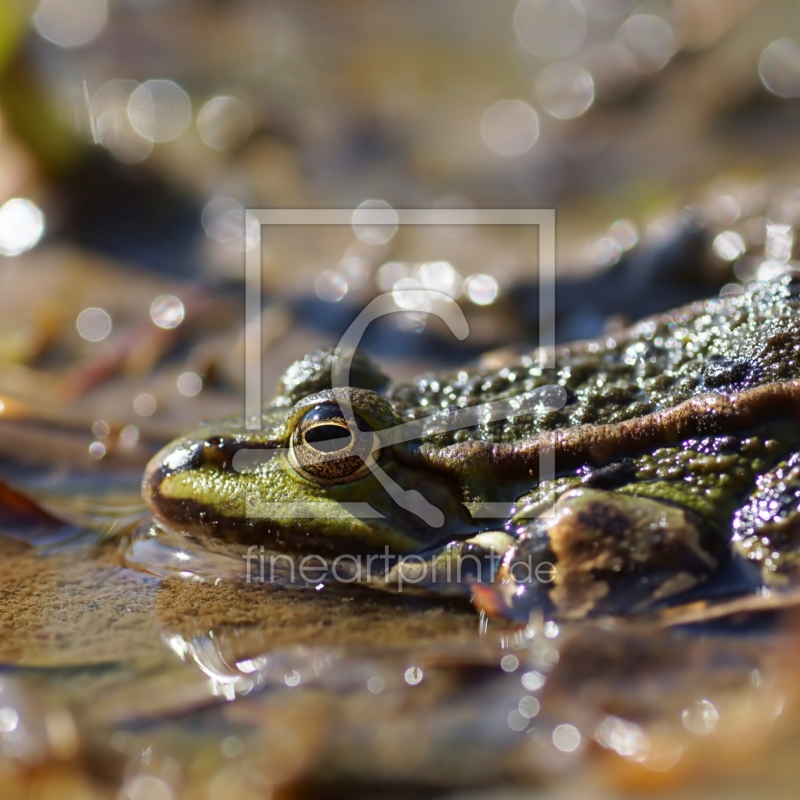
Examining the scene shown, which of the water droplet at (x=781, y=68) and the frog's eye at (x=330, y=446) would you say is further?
the water droplet at (x=781, y=68)

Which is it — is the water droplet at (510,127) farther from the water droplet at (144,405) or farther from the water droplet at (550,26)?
the water droplet at (144,405)

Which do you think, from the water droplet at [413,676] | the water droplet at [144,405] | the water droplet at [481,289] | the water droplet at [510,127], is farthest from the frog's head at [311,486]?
the water droplet at [510,127]

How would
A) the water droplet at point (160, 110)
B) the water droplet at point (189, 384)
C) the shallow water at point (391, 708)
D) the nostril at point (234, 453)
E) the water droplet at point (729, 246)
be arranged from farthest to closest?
the water droplet at point (160, 110) < the water droplet at point (729, 246) < the water droplet at point (189, 384) < the nostril at point (234, 453) < the shallow water at point (391, 708)

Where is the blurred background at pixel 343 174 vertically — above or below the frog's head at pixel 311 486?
above

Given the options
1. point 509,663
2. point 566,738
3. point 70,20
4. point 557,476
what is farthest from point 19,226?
point 566,738

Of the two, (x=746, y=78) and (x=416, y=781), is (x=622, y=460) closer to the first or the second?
(x=416, y=781)

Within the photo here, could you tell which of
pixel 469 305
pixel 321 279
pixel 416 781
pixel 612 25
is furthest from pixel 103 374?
pixel 612 25

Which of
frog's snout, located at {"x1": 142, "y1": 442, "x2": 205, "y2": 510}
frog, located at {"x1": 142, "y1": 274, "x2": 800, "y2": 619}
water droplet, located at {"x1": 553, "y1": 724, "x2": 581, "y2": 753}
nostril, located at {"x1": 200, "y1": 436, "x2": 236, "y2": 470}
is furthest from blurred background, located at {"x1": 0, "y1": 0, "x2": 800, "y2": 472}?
water droplet, located at {"x1": 553, "y1": 724, "x2": 581, "y2": 753}

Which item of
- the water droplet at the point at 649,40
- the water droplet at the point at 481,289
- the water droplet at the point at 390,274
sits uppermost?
the water droplet at the point at 649,40
